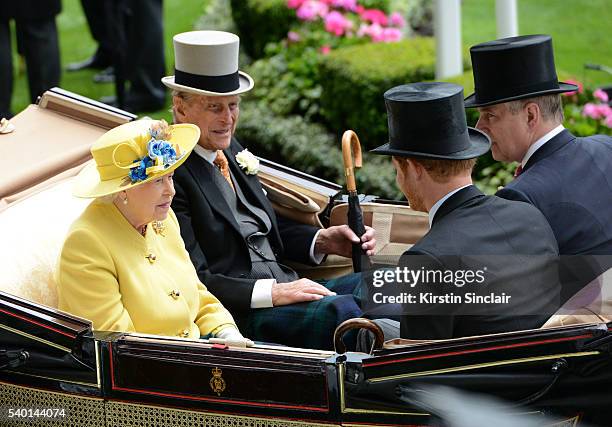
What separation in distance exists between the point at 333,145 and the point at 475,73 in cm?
307

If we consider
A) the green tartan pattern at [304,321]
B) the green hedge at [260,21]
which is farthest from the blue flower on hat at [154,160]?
the green hedge at [260,21]

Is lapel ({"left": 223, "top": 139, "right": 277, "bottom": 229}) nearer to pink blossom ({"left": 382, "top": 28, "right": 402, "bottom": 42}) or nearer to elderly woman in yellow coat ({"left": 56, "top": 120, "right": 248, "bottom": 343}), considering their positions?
elderly woman in yellow coat ({"left": 56, "top": 120, "right": 248, "bottom": 343})

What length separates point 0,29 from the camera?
6875 mm

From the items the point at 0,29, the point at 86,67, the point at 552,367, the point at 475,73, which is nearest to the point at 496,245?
the point at 552,367

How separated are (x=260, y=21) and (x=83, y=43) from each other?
198cm

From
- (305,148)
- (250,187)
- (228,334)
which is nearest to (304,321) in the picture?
(228,334)

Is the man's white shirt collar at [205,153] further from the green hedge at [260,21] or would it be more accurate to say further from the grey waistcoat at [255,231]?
the green hedge at [260,21]

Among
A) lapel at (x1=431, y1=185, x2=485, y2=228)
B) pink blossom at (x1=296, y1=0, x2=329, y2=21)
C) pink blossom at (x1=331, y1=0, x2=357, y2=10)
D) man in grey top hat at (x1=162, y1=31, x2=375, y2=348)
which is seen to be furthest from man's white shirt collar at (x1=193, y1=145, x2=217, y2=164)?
pink blossom at (x1=331, y1=0, x2=357, y2=10)

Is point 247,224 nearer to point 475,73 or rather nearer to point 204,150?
point 204,150

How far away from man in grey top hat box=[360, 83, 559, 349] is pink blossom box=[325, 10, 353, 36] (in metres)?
4.33

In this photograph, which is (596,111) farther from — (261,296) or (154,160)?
(154,160)

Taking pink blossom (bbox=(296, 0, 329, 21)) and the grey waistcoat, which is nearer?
the grey waistcoat

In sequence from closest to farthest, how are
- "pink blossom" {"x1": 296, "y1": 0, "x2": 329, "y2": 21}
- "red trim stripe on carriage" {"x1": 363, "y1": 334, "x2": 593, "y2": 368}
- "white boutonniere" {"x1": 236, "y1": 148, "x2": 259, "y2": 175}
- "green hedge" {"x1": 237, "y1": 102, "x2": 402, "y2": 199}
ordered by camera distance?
"red trim stripe on carriage" {"x1": 363, "y1": 334, "x2": 593, "y2": 368}, "white boutonniere" {"x1": 236, "y1": 148, "x2": 259, "y2": 175}, "green hedge" {"x1": 237, "y1": 102, "x2": 402, "y2": 199}, "pink blossom" {"x1": 296, "y1": 0, "x2": 329, "y2": 21}

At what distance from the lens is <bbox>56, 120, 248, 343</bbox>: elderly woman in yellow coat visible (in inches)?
130
